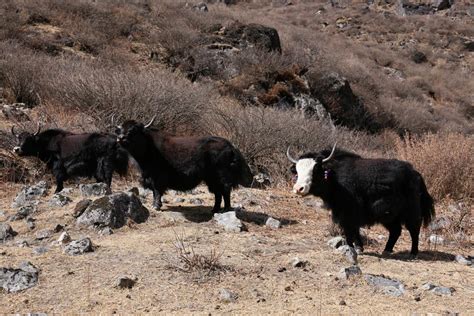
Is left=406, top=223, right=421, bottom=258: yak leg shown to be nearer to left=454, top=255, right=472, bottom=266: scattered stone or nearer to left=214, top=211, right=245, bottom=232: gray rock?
left=454, top=255, right=472, bottom=266: scattered stone

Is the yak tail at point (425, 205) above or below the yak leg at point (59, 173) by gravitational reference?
above

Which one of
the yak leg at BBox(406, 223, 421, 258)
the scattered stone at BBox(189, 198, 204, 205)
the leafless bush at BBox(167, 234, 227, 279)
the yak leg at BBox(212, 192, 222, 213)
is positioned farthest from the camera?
the scattered stone at BBox(189, 198, 204, 205)

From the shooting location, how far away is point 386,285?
206 inches

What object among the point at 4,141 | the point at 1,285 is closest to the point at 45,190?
the point at 4,141

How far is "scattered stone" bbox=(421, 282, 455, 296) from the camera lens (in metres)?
5.17

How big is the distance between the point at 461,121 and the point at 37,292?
25853 mm

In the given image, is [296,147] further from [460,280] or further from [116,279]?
[116,279]

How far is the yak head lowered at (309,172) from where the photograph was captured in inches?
248

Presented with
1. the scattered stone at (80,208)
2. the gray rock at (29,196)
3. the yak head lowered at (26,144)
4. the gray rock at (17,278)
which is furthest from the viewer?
the yak head lowered at (26,144)

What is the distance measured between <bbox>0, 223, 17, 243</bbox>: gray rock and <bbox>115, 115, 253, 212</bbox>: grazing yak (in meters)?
1.78

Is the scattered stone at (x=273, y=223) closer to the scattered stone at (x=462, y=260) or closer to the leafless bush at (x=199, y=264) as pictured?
the leafless bush at (x=199, y=264)

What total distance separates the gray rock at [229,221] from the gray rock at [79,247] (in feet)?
5.62

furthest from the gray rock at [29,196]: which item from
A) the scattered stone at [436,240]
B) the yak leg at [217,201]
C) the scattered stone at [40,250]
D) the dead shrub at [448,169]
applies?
the dead shrub at [448,169]

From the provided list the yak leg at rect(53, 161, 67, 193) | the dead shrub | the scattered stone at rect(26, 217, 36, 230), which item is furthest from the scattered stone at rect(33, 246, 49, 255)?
the dead shrub
